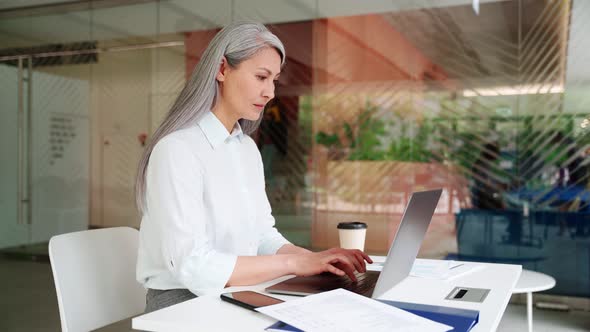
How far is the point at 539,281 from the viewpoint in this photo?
318 centimetres

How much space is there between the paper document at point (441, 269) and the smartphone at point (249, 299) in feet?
1.69

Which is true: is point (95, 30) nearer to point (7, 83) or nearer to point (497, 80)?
point (7, 83)

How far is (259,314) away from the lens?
3.59ft

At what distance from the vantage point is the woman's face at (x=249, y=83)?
162 centimetres

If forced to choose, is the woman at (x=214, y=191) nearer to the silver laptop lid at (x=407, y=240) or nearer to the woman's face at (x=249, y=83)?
the woman's face at (x=249, y=83)

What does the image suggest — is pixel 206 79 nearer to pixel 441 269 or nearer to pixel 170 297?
pixel 170 297

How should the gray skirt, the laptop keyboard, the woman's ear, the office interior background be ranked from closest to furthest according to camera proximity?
the laptop keyboard, the gray skirt, the woman's ear, the office interior background

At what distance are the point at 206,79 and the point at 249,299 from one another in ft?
2.23

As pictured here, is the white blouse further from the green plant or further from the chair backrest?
the green plant

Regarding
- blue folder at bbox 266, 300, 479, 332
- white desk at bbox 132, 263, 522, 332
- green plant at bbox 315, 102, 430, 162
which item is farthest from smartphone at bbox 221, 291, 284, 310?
green plant at bbox 315, 102, 430, 162

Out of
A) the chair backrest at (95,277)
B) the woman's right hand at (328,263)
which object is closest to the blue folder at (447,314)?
the woman's right hand at (328,263)

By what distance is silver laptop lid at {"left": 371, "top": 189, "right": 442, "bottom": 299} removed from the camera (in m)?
1.19

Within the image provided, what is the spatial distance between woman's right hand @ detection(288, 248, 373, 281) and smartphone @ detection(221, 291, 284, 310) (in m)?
0.19

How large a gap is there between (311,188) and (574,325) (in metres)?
2.34
